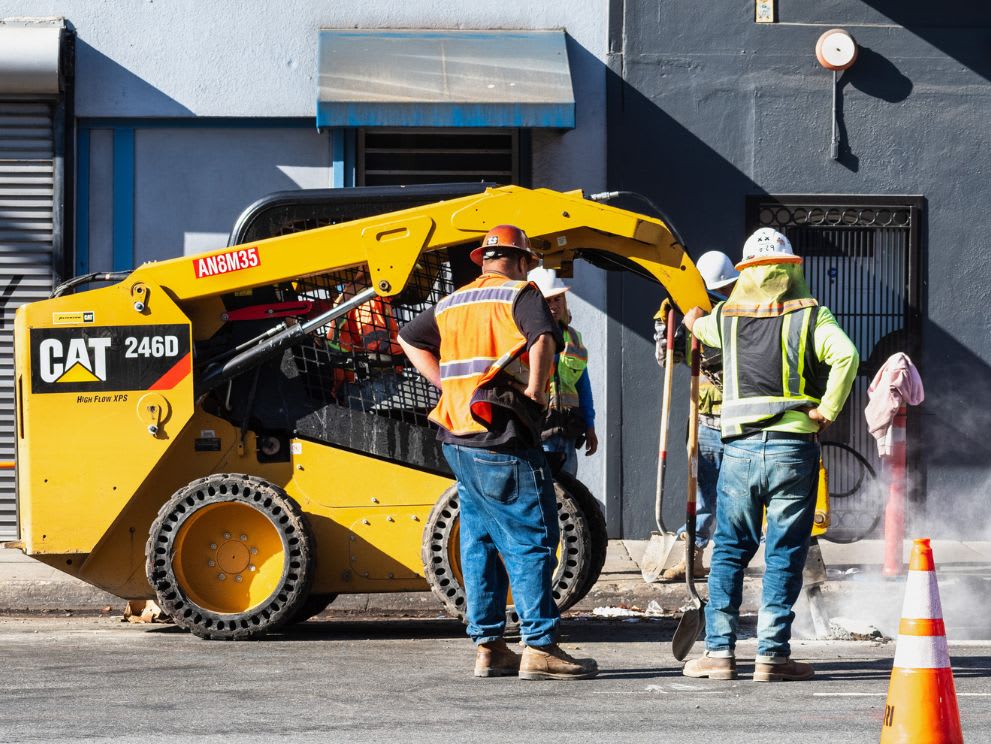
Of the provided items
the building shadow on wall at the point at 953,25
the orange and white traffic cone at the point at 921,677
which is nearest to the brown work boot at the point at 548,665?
the orange and white traffic cone at the point at 921,677

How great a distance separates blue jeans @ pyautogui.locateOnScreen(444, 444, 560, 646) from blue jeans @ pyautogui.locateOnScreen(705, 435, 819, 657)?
0.69 metres

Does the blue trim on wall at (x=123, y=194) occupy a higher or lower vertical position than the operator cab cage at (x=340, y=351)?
higher

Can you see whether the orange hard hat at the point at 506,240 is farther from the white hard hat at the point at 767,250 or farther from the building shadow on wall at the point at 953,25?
the building shadow on wall at the point at 953,25

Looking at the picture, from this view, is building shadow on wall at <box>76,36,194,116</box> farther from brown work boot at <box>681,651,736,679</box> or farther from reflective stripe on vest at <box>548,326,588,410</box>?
brown work boot at <box>681,651,736,679</box>

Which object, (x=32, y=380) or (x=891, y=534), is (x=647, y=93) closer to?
(x=891, y=534)

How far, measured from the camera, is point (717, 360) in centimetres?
826

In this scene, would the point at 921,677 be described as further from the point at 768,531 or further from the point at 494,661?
the point at 494,661

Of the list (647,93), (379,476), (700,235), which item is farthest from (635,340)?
(379,476)

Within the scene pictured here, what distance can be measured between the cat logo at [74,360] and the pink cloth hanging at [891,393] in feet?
15.7

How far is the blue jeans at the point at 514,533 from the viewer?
6375mm

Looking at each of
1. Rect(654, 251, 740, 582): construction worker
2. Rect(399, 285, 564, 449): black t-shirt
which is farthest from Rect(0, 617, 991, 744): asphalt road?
Rect(654, 251, 740, 582): construction worker

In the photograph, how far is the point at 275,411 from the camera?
7.82 m

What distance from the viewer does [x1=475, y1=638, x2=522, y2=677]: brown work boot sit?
653cm

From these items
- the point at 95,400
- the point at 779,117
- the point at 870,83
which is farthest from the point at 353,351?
the point at 870,83
